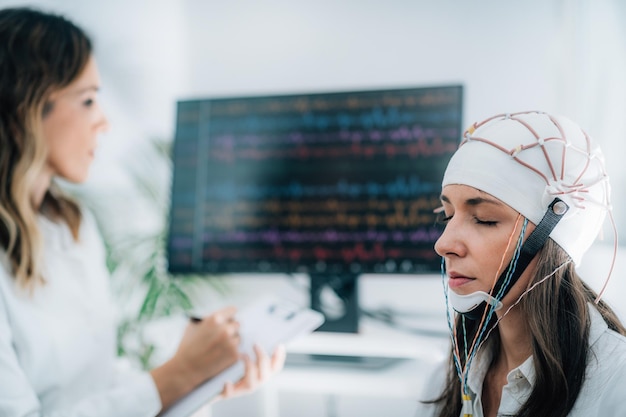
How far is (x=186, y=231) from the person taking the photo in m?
1.74

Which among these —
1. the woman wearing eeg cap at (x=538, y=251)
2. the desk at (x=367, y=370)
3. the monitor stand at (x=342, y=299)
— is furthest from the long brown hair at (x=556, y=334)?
the monitor stand at (x=342, y=299)

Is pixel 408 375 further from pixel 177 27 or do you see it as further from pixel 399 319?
pixel 177 27

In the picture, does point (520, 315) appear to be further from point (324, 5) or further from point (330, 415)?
point (324, 5)

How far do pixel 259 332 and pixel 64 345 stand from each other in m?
0.48

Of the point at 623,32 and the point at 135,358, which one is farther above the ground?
the point at 623,32

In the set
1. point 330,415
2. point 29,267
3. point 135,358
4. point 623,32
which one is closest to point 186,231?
point 29,267

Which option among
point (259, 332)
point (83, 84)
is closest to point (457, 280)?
point (259, 332)

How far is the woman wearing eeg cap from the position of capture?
89cm

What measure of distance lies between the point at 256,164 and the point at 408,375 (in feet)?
2.46

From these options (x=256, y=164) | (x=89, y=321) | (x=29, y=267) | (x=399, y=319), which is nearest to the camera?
(x=29, y=267)

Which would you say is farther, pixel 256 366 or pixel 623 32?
pixel 623 32

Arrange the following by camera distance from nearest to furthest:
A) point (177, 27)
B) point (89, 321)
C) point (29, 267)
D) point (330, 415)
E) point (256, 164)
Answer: point (29, 267) < point (89, 321) < point (256, 164) < point (330, 415) < point (177, 27)

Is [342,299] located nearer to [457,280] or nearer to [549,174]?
[457,280]

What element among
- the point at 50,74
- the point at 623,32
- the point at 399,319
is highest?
the point at 623,32
